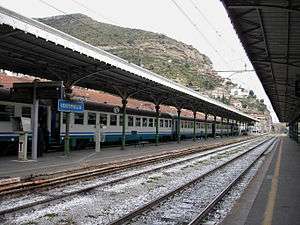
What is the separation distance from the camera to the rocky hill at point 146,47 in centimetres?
8369

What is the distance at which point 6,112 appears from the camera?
19859 millimetres

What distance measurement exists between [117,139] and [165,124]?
40.6 ft

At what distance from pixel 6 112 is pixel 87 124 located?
7512 millimetres

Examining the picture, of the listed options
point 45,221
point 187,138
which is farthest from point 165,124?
point 45,221

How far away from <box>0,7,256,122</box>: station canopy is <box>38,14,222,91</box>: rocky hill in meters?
38.5

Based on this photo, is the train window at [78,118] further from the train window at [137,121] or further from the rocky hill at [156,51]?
the rocky hill at [156,51]

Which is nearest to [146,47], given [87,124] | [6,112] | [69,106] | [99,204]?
[87,124]

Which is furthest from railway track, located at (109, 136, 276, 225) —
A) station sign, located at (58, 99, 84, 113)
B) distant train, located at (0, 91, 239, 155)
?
distant train, located at (0, 91, 239, 155)

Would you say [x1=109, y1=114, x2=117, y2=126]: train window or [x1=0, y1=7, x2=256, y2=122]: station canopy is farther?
[x1=109, y1=114, x2=117, y2=126]: train window

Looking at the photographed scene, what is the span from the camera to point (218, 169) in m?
19.6

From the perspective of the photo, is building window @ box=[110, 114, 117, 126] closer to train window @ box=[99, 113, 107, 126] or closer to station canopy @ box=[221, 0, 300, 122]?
train window @ box=[99, 113, 107, 126]

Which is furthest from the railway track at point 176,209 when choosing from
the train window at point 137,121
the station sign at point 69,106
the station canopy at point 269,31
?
the train window at point 137,121

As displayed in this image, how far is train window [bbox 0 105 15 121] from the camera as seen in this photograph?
19583 millimetres

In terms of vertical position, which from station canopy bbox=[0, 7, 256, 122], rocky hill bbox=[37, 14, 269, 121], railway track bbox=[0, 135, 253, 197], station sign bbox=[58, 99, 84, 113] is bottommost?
railway track bbox=[0, 135, 253, 197]
